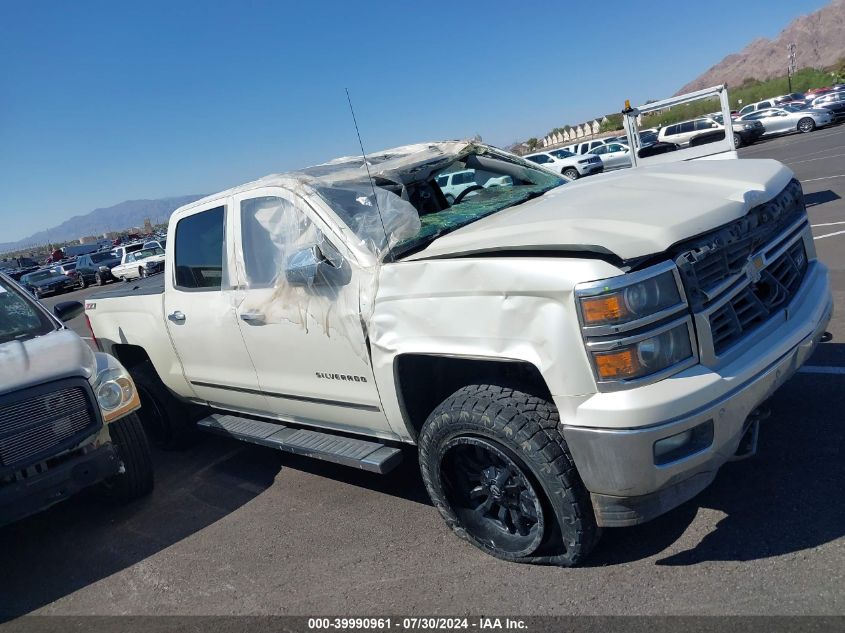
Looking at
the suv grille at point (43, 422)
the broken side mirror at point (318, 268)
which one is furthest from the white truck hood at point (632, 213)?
the suv grille at point (43, 422)

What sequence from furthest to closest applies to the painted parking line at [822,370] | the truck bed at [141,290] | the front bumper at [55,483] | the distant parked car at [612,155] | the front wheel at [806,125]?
the front wheel at [806,125] < the distant parked car at [612,155] < the truck bed at [141,290] < the painted parking line at [822,370] < the front bumper at [55,483]

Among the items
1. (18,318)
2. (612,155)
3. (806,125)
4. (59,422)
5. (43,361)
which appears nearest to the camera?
(59,422)

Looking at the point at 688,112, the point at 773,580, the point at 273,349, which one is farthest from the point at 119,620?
the point at 688,112

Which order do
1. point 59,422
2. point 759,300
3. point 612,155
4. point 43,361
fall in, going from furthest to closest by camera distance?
point 612,155 < point 43,361 < point 59,422 < point 759,300

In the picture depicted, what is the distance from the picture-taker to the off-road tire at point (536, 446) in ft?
9.33

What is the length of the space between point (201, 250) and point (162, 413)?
1.73 m

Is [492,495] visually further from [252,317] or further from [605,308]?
[252,317]

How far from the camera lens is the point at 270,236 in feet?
13.5

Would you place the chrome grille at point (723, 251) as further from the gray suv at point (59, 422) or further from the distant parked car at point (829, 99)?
the distant parked car at point (829, 99)

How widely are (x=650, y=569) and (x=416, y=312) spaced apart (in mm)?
1546

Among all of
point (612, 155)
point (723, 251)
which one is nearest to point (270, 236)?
point (723, 251)

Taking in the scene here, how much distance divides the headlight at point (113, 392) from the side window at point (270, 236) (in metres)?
1.22

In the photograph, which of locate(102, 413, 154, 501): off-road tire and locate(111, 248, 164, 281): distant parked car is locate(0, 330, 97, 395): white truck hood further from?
locate(111, 248, 164, 281): distant parked car

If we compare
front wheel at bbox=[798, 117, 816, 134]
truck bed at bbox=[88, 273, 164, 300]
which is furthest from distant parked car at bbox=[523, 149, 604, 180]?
truck bed at bbox=[88, 273, 164, 300]
